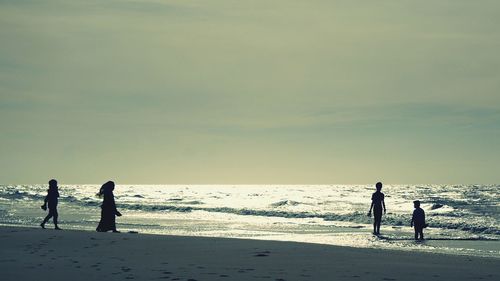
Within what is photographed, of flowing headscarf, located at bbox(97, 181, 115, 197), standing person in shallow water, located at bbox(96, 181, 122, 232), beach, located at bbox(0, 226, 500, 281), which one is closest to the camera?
beach, located at bbox(0, 226, 500, 281)

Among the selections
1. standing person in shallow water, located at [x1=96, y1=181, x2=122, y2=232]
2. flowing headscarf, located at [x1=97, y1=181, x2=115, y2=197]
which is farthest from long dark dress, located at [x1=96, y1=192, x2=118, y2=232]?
flowing headscarf, located at [x1=97, y1=181, x2=115, y2=197]

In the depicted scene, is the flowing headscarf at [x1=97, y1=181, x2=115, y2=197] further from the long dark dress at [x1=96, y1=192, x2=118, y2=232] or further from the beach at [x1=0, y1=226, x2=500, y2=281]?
the beach at [x1=0, y1=226, x2=500, y2=281]

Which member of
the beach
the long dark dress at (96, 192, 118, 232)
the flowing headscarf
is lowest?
the beach

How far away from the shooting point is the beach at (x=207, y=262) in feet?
33.2

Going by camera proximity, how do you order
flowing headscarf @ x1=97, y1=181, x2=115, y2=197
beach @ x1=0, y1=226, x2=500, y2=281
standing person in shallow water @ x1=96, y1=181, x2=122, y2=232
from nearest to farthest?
beach @ x1=0, y1=226, x2=500, y2=281, standing person in shallow water @ x1=96, y1=181, x2=122, y2=232, flowing headscarf @ x1=97, y1=181, x2=115, y2=197

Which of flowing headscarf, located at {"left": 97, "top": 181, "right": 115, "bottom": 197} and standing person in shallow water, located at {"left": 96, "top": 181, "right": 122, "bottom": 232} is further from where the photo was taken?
flowing headscarf, located at {"left": 97, "top": 181, "right": 115, "bottom": 197}

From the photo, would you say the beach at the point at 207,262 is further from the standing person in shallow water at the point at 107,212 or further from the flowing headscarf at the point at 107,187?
the flowing headscarf at the point at 107,187

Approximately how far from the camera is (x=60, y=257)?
12.2 meters

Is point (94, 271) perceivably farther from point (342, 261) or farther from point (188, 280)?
point (342, 261)

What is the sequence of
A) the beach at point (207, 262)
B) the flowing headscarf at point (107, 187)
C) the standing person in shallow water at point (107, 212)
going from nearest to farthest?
1. the beach at point (207, 262)
2. the standing person in shallow water at point (107, 212)
3. the flowing headscarf at point (107, 187)

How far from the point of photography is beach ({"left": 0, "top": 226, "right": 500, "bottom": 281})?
33.2 feet

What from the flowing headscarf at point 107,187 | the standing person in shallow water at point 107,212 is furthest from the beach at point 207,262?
the flowing headscarf at point 107,187

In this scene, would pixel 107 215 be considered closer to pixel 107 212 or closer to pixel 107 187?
pixel 107 212

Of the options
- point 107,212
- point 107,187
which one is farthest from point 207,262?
point 107,187
